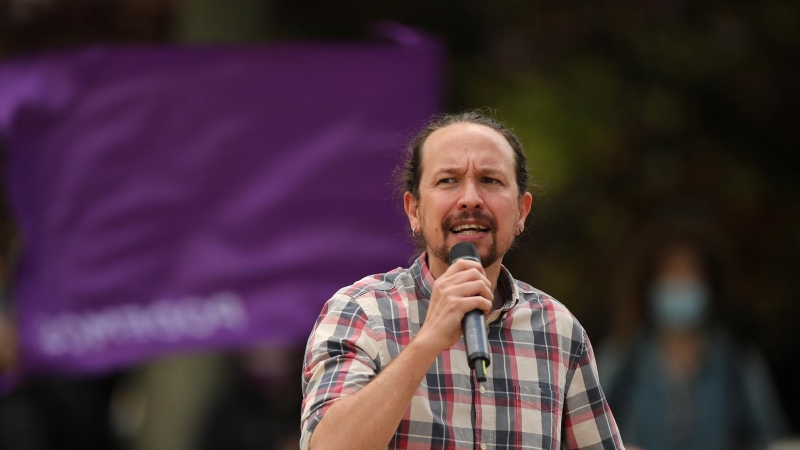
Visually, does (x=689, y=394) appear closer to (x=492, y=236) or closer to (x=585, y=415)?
(x=585, y=415)

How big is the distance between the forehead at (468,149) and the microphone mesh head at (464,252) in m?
0.21

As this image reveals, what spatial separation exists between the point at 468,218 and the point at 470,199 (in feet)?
0.15

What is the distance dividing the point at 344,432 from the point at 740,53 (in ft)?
22.6

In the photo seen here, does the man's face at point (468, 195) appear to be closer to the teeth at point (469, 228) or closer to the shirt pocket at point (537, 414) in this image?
the teeth at point (469, 228)

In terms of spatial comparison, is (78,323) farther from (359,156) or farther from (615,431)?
(615,431)

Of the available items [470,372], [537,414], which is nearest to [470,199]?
[470,372]

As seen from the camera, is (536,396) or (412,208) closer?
(536,396)

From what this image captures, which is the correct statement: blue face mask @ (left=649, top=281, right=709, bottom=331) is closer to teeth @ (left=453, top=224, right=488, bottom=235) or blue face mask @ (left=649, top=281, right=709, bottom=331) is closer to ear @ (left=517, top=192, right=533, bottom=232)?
ear @ (left=517, top=192, right=533, bottom=232)

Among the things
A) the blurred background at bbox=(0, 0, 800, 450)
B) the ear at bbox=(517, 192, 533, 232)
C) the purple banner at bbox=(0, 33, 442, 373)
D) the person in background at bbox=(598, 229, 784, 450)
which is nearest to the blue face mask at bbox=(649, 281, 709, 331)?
the person in background at bbox=(598, 229, 784, 450)

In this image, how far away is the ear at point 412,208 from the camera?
3.30 meters

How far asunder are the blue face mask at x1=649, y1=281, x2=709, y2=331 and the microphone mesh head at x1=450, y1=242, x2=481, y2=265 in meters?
3.73

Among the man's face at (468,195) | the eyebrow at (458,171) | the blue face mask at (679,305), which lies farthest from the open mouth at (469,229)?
the blue face mask at (679,305)

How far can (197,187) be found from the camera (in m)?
6.20

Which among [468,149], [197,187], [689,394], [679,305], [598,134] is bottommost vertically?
[468,149]
